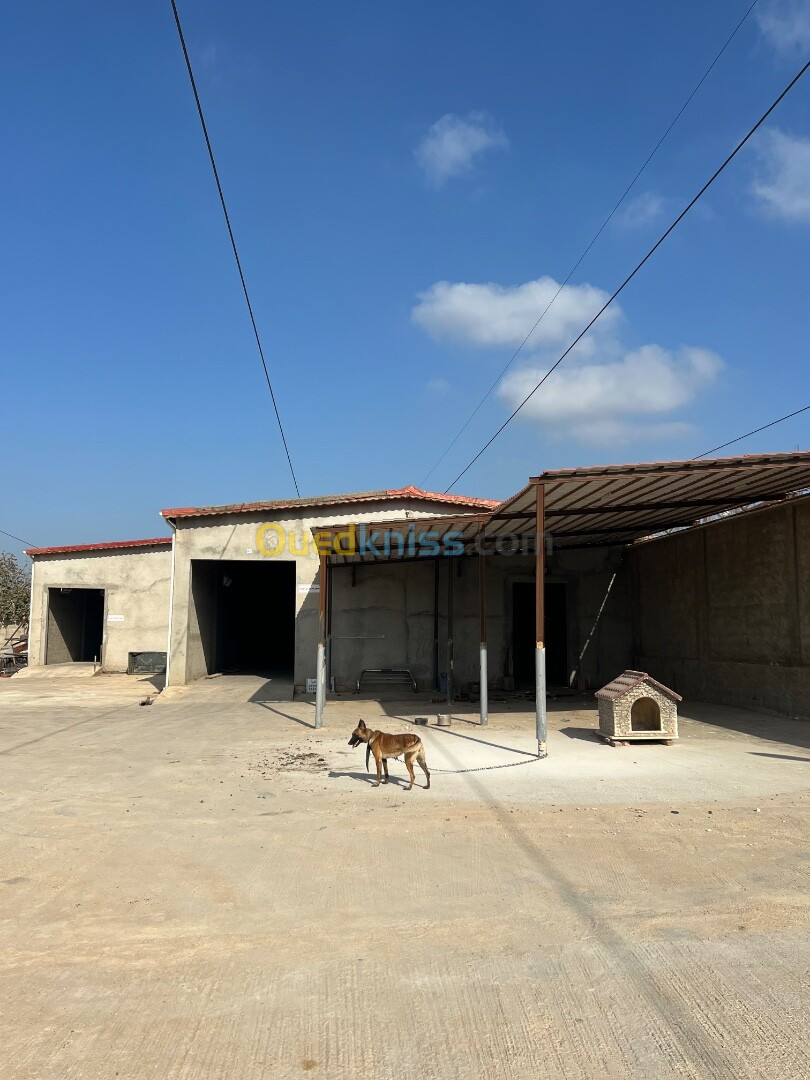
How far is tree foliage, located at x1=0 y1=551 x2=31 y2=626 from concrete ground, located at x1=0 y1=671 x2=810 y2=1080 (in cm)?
2092

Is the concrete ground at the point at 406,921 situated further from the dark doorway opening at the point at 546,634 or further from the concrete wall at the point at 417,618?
the dark doorway opening at the point at 546,634

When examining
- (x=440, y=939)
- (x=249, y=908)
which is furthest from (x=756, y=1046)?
(x=249, y=908)

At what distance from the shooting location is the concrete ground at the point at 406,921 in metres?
2.73

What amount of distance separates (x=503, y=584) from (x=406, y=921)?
12.0 metres

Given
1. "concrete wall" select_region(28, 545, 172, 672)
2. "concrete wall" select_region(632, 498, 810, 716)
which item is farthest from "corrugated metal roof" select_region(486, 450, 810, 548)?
"concrete wall" select_region(28, 545, 172, 672)

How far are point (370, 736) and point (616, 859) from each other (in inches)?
116

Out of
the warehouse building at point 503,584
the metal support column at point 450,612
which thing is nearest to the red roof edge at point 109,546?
the warehouse building at point 503,584

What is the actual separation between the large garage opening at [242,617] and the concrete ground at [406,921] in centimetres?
897

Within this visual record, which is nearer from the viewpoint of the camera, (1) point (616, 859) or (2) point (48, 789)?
(1) point (616, 859)

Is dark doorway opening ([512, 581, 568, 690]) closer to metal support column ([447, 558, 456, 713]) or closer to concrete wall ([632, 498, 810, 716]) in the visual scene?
metal support column ([447, 558, 456, 713])

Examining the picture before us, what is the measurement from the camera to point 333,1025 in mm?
2887

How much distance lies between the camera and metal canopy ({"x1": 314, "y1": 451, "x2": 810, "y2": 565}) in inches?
312

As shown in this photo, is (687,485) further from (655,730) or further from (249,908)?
(249,908)

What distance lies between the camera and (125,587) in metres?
20.7
